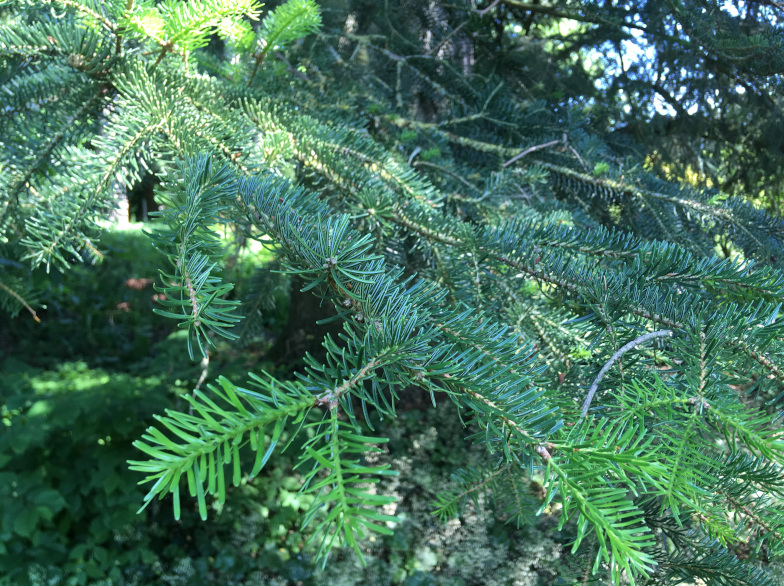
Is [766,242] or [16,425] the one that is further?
[16,425]

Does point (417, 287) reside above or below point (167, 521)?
above

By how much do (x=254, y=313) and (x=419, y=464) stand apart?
59.5 inches

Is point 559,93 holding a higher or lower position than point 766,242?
higher

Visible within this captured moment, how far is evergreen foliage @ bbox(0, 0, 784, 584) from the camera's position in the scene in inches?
12.5

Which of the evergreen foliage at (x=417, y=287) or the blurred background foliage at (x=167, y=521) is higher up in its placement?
the evergreen foliage at (x=417, y=287)

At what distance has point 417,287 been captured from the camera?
49 cm

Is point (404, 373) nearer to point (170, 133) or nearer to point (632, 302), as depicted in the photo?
point (632, 302)

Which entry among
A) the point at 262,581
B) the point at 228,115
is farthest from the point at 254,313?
the point at 262,581

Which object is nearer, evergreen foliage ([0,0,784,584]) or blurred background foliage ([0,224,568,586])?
evergreen foliage ([0,0,784,584])

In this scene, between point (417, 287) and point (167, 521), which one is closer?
point (417, 287)

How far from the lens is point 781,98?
128 centimetres

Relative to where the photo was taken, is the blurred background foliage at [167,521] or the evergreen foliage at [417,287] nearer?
the evergreen foliage at [417,287]

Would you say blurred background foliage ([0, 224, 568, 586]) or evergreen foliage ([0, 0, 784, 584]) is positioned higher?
evergreen foliage ([0, 0, 784, 584])

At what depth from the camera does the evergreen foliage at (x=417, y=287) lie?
0.32 m
